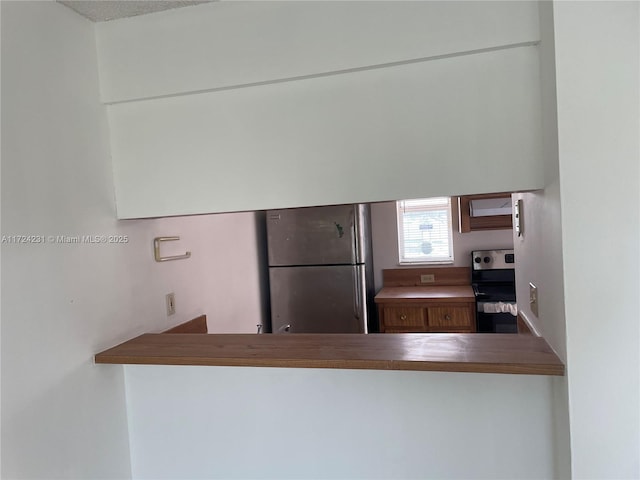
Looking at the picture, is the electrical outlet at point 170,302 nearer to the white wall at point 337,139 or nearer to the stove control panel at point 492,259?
the white wall at point 337,139

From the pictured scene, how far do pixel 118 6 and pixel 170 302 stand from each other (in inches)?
46.5

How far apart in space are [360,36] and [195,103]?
63cm

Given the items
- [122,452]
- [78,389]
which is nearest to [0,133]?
[78,389]

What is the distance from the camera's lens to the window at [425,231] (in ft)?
12.6

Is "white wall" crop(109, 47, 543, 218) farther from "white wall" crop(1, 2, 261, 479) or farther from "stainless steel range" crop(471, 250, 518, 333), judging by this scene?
"stainless steel range" crop(471, 250, 518, 333)

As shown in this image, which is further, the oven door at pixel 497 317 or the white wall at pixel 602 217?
the oven door at pixel 497 317

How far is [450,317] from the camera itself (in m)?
3.29

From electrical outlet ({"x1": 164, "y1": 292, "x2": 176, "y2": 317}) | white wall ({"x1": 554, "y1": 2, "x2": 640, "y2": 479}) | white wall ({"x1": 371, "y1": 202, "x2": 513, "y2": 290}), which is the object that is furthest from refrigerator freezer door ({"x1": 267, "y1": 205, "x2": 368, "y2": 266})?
white wall ({"x1": 554, "y1": 2, "x2": 640, "y2": 479})

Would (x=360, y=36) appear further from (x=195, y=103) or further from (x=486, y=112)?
(x=195, y=103)

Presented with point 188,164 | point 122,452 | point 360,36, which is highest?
point 360,36

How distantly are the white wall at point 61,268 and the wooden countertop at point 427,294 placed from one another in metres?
2.01

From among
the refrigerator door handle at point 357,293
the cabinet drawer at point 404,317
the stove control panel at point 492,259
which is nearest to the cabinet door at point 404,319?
the cabinet drawer at point 404,317

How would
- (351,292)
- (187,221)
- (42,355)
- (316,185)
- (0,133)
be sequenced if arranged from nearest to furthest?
(0,133), (42,355), (316,185), (187,221), (351,292)

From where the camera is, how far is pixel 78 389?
1.46 m
